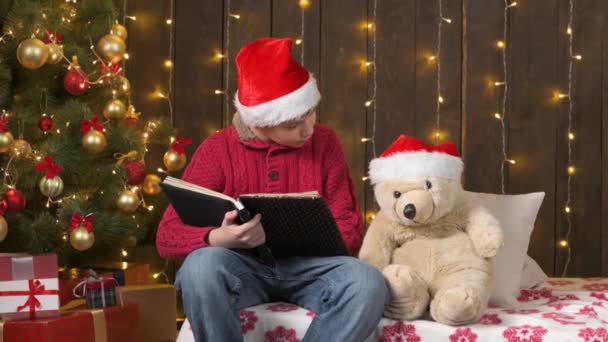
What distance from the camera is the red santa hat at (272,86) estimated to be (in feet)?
6.16

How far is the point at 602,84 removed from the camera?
2.90 m

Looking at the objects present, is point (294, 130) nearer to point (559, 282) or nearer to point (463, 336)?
point (463, 336)

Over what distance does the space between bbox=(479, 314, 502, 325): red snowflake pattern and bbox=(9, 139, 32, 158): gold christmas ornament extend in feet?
4.21

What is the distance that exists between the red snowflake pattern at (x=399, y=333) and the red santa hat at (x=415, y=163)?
0.34 metres


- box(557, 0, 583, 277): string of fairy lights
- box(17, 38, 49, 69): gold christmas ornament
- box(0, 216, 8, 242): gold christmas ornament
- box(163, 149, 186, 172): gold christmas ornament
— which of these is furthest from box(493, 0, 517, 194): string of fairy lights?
box(0, 216, 8, 242): gold christmas ornament

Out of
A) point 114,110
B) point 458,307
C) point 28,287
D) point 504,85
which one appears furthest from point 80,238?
point 504,85

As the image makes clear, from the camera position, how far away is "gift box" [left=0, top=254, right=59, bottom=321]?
1.97 meters

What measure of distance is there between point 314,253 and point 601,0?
172cm

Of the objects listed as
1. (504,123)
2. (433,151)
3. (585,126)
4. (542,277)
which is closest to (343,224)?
(433,151)

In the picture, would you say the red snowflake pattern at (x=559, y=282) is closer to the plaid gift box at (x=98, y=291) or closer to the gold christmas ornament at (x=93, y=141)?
the plaid gift box at (x=98, y=291)

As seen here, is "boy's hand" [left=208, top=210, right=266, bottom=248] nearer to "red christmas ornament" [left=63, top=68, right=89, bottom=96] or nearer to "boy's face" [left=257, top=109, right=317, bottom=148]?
"boy's face" [left=257, top=109, right=317, bottom=148]

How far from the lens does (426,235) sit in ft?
6.08

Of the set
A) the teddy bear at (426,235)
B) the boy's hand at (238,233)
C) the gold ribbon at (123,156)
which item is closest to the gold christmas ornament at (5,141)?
the gold ribbon at (123,156)

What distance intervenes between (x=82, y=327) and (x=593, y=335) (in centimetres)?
118
